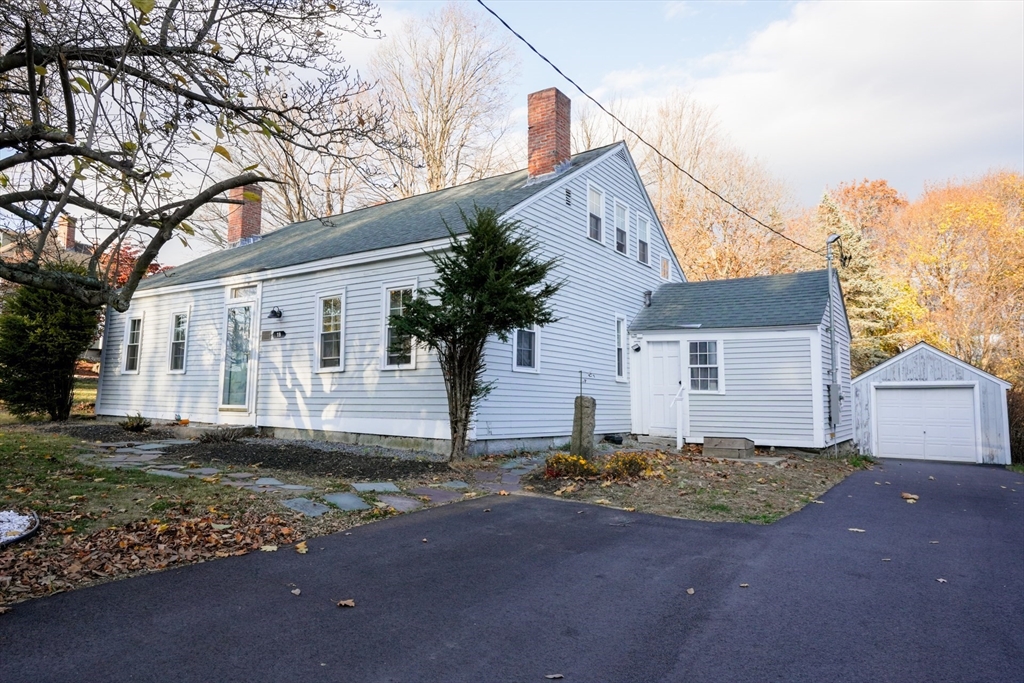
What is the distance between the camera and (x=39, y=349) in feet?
49.5

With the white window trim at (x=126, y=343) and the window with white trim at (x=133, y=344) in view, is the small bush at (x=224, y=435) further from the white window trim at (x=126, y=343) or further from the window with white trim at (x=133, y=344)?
the window with white trim at (x=133, y=344)

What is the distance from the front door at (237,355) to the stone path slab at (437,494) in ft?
24.9

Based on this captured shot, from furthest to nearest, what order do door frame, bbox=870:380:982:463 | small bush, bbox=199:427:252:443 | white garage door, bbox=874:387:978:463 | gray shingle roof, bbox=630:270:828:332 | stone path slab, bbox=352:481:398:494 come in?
white garage door, bbox=874:387:978:463, door frame, bbox=870:380:982:463, gray shingle roof, bbox=630:270:828:332, small bush, bbox=199:427:252:443, stone path slab, bbox=352:481:398:494

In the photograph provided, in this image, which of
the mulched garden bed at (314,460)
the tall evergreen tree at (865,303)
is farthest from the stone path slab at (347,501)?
the tall evergreen tree at (865,303)

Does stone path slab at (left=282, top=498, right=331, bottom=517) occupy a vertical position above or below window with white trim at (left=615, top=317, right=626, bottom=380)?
below

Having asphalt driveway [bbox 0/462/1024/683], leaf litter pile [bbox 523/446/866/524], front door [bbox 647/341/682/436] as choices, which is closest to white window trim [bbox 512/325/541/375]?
leaf litter pile [bbox 523/446/866/524]

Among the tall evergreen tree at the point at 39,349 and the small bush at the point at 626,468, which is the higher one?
the tall evergreen tree at the point at 39,349

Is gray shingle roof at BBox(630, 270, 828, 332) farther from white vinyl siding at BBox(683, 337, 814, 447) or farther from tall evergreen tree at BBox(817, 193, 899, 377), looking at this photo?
tall evergreen tree at BBox(817, 193, 899, 377)

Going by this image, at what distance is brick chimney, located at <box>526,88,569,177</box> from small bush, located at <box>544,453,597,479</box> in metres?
7.23

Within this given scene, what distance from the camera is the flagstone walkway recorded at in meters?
6.64

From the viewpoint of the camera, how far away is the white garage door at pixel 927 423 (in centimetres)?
1700

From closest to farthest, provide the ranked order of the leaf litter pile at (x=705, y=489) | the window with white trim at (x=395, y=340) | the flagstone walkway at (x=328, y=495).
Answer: the flagstone walkway at (x=328, y=495) → the leaf litter pile at (x=705, y=489) → the window with white trim at (x=395, y=340)

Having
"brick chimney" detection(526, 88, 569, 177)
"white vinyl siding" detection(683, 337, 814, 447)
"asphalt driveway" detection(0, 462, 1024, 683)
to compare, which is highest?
"brick chimney" detection(526, 88, 569, 177)

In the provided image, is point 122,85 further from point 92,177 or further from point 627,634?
point 627,634
